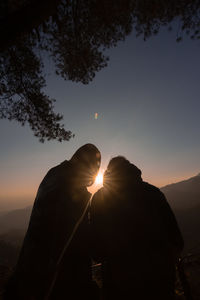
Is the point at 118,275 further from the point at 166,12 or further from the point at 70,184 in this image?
the point at 166,12

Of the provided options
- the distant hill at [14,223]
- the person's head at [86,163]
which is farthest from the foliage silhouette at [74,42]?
the distant hill at [14,223]

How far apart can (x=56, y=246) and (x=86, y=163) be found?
1.07 meters

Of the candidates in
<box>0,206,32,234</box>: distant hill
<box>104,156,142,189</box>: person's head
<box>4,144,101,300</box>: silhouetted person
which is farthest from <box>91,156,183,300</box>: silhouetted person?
<box>0,206,32,234</box>: distant hill

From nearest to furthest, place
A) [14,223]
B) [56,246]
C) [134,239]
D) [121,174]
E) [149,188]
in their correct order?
[56,246] → [134,239] → [149,188] → [121,174] → [14,223]

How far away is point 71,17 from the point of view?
4.14m

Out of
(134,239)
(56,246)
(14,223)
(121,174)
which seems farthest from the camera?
(14,223)

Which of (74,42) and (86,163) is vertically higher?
(74,42)

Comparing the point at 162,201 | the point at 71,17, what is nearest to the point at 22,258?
the point at 162,201

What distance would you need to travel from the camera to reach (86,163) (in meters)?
2.06

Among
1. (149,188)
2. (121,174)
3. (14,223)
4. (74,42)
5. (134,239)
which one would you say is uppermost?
(74,42)

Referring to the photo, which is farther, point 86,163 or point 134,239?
point 86,163

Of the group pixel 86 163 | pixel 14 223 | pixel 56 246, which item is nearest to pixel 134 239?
pixel 56 246

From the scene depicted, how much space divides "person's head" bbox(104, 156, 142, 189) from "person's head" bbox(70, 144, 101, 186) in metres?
0.27

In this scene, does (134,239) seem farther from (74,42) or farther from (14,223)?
(14,223)
